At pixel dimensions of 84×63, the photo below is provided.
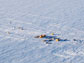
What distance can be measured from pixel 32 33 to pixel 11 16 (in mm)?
2597

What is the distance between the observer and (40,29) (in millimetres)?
8281

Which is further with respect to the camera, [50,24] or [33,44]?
[50,24]

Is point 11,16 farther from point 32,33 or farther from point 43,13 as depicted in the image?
point 32,33

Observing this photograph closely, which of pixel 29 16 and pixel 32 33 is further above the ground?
pixel 29 16

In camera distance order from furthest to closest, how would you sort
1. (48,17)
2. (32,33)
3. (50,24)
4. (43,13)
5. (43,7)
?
(43,7) → (43,13) → (48,17) → (50,24) → (32,33)

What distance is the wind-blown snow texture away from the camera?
20.2 feet

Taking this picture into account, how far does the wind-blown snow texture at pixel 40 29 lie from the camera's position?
617 cm

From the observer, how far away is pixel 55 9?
36.3ft

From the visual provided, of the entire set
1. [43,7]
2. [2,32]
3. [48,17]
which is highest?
[43,7]

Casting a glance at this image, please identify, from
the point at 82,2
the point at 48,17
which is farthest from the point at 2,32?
the point at 82,2

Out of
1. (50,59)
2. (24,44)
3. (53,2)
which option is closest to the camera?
(50,59)

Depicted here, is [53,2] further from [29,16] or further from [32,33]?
[32,33]

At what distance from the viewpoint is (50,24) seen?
29.0 feet

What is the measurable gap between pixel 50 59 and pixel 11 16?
15.6 ft
